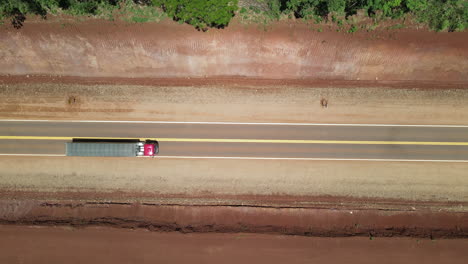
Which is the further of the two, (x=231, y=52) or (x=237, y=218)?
(x=237, y=218)

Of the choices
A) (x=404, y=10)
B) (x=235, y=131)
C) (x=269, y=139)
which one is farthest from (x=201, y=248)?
(x=404, y=10)

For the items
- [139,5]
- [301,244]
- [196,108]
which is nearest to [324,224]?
[301,244]

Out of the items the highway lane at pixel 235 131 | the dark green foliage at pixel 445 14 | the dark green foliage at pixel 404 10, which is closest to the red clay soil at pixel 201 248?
the highway lane at pixel 235 131

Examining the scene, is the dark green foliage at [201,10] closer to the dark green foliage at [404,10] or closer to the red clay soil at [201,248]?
the dark green foliage at [404,10]

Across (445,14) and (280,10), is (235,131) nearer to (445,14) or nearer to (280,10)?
(280,10)

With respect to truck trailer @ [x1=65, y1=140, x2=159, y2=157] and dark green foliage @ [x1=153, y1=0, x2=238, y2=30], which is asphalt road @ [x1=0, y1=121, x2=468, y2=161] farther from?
dark green foliage @ [x1=153, y1=0, x2=238, y2=30]

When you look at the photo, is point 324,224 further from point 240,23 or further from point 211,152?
point 240,23

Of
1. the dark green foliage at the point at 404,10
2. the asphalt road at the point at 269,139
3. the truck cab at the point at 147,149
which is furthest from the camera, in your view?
the asphalt road at the point at 269,139

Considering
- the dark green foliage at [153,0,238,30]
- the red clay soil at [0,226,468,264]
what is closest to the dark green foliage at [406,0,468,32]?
the dark green foliage at [153,0,238,30]
